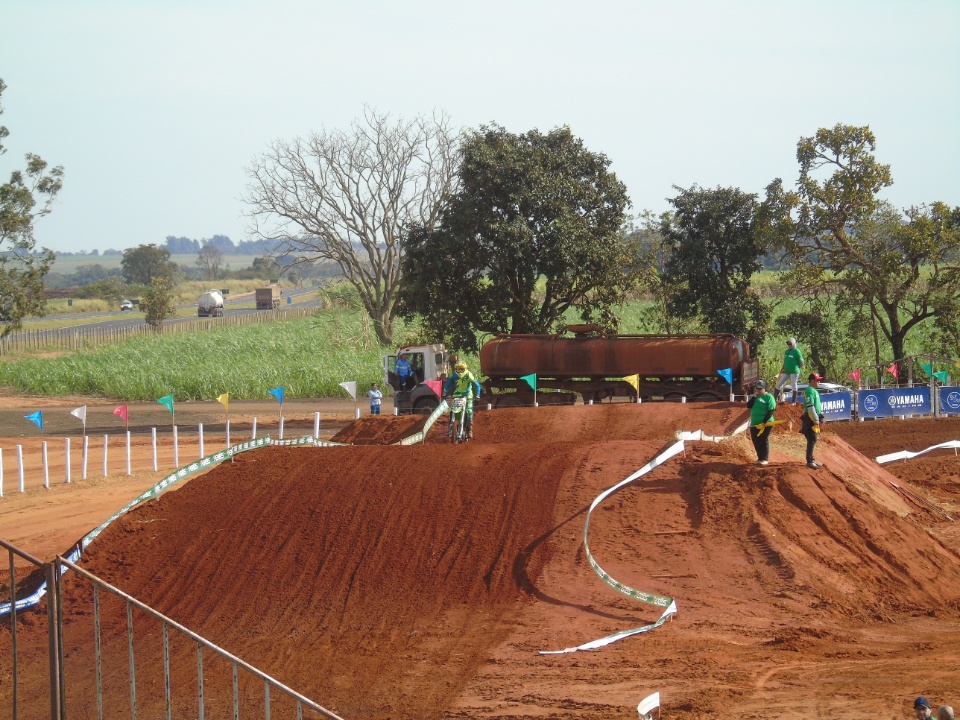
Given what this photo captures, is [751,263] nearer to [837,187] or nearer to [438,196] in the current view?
[837,187]

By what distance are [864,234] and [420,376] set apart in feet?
51.9

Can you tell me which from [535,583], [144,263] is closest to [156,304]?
[535,583]

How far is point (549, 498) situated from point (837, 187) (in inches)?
833

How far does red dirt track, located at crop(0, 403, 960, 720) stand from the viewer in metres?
10.3

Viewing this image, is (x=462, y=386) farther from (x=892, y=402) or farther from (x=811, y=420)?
(x=892, y=402)

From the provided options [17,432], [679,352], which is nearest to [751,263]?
[679,352]

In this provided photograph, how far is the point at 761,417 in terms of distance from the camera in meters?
14.8

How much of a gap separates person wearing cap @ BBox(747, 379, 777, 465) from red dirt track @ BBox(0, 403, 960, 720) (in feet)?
1.45

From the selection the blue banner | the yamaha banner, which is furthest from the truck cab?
the blue banner


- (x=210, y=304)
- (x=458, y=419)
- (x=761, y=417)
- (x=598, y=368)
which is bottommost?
(x=458, y=419)

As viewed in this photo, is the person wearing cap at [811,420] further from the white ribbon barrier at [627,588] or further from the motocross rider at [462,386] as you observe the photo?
the motocross rider at [462,386]

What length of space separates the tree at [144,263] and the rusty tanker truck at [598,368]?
368ft

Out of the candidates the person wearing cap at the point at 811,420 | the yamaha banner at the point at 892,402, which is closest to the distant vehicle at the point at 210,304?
the yamaha banner at the point at 892,402

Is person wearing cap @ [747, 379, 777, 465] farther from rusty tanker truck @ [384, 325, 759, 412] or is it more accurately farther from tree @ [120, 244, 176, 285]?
tree @ [120, 244, 176, 285]
